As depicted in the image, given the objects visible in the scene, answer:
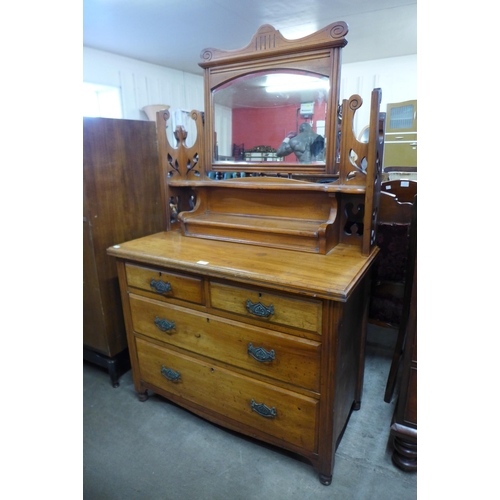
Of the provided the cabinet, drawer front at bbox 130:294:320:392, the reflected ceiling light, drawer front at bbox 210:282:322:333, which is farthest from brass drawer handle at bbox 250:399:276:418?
the cabinet

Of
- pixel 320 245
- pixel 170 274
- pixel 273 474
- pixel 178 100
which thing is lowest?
pixel 273 474

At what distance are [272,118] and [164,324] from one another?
1030 millimetres

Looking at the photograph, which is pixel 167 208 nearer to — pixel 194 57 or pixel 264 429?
pixel 264 429

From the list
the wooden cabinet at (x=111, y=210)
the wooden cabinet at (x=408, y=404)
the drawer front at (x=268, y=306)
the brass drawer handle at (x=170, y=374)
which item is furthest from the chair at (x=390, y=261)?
the wooden cabinet at (x=111, y=210)

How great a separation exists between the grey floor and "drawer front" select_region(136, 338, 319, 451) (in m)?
0.15

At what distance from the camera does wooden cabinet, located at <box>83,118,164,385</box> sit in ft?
5.40

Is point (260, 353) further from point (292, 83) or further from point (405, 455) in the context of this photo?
point (292, 83)

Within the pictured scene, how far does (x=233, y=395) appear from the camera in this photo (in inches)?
53.9

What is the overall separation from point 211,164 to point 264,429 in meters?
1.19

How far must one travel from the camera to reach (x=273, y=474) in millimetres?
1324

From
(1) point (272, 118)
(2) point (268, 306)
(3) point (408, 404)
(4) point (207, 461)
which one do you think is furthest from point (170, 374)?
Answer: (1) point (272, 118)

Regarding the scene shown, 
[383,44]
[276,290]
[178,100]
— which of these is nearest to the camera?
[276,290]

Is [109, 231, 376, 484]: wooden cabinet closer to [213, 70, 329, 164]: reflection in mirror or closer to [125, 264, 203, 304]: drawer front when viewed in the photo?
[125, 264, 203, 304]: drawer front
